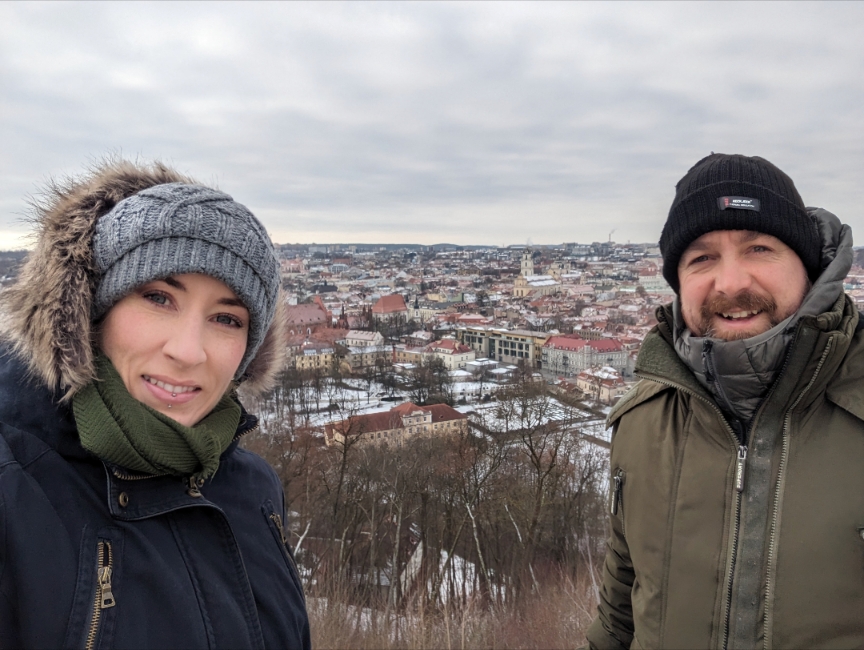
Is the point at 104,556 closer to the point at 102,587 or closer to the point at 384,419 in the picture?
the point at 102,587

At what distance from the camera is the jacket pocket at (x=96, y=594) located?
789 millimetres

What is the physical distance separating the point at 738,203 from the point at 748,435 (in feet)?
1.84

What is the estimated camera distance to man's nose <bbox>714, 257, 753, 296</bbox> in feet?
3.88

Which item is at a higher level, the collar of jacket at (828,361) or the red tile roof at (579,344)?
the collar of jacket at (828,361)

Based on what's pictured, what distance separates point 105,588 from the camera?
83 cm

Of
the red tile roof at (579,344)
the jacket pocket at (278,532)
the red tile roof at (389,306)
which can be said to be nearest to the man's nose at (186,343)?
the jacket pocket at (278,532)

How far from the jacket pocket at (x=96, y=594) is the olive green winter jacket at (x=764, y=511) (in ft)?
3.77

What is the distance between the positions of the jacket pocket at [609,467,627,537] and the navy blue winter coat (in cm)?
90

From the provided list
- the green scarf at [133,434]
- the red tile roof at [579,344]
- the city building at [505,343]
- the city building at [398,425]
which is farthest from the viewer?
the city building at [505,343]

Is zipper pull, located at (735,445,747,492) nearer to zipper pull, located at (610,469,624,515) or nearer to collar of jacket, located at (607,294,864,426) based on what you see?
collar of jacket, located at (607,294,864,426)

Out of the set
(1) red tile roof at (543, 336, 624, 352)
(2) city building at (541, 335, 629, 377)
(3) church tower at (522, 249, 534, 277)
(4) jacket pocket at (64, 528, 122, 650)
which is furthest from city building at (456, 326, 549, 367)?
(3) church tower at (522, 249, 534, 277)

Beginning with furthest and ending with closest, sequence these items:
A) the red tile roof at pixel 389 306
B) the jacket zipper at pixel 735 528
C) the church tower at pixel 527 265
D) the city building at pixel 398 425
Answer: the church tower at pixel 527 265
the red tile roof at pixel 389 306
the city building at pixel 398 425
the jacket zipper at pixel 735 528

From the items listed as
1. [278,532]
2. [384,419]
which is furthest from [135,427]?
[384,419]

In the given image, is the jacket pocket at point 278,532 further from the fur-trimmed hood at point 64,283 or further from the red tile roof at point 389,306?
the red tile roof at point 389,306
